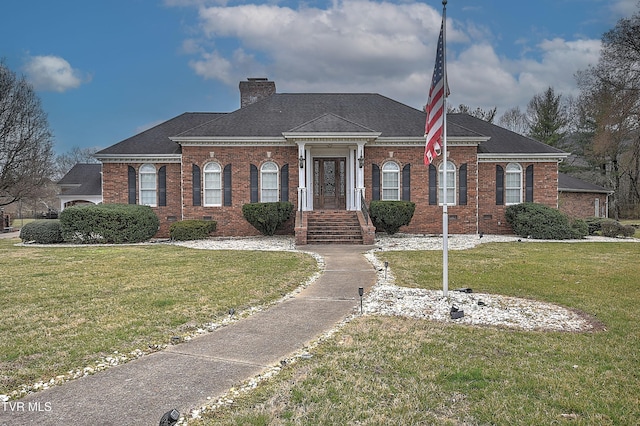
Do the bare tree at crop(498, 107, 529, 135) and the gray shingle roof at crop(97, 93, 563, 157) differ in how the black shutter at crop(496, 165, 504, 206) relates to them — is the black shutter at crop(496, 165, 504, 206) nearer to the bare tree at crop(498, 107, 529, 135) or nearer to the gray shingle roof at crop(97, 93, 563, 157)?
the gray shingle roof at crop(97, 93, 563, 157)

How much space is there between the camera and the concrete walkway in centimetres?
304

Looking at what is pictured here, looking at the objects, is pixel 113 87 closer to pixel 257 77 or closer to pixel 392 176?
pixel 257 77

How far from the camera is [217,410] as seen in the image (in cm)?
307

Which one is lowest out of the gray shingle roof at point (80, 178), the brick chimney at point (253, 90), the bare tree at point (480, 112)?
the gray shingle roof at point (80, 178)

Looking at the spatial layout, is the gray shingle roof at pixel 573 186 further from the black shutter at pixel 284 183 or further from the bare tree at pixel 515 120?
the black shutter at pixel 284 183

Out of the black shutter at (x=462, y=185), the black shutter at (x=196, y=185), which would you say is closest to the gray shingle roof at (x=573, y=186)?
the black shutter at (x=462, y=185)

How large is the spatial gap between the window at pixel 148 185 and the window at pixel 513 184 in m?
18.1

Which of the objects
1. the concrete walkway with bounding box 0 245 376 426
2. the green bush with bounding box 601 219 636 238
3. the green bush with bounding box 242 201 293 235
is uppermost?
the green bush with bounding box 242 201 293 235

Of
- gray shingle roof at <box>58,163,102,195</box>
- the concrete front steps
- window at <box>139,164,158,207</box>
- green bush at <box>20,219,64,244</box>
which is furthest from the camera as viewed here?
Result: gray shingle roof at <box>58,163,102,195</box>

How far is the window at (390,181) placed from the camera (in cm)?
1927

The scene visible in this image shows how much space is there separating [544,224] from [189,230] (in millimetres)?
16023

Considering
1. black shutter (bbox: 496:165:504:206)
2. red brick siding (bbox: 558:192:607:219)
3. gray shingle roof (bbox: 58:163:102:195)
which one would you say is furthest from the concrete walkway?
gray shingle roof (bbox: 58:163:102:195)

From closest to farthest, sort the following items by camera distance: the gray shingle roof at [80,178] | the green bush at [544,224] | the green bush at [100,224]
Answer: the green bush at [100,224]
the green bush at [544,224]
the gray shingle roof at [80,178]

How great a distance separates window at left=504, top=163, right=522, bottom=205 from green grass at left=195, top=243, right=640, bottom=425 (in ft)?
48.5
